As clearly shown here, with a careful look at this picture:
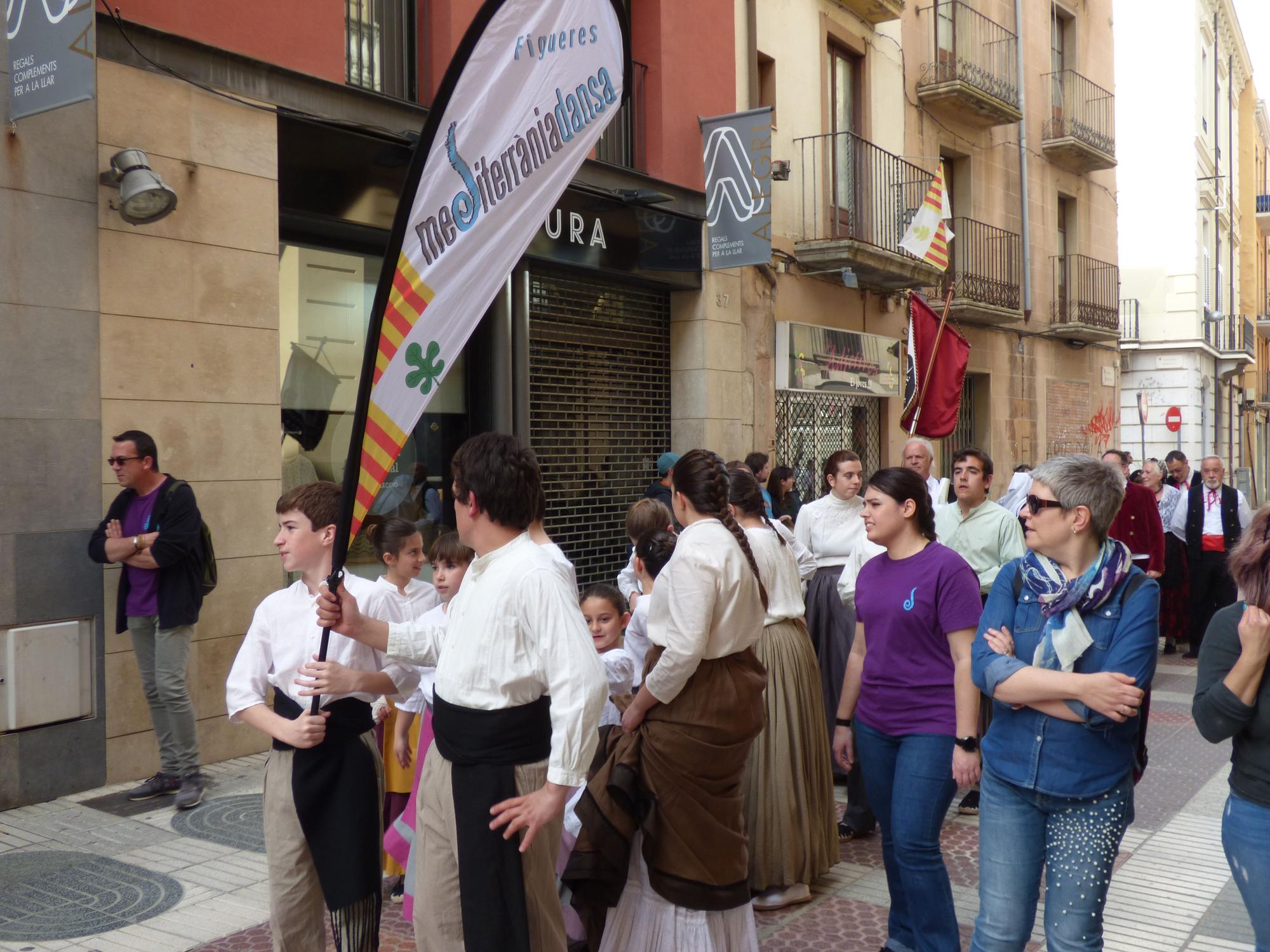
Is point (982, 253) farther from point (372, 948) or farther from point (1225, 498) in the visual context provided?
point (372, 948)

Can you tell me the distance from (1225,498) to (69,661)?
11009 millimetres

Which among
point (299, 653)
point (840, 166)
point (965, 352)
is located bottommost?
point (299, 653)

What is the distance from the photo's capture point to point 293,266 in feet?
27.9

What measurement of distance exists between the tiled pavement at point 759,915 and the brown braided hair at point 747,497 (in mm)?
1706

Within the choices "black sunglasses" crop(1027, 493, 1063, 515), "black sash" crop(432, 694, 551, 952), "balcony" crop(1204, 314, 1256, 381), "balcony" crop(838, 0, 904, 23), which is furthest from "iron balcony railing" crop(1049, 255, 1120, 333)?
"black sash" crop(432, 694, 551, 952)

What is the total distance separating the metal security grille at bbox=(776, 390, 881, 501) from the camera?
14.0 meters

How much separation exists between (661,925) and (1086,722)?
1.67 meters

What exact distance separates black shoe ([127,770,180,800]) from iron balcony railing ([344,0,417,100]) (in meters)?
5.10

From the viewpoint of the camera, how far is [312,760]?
3373mm

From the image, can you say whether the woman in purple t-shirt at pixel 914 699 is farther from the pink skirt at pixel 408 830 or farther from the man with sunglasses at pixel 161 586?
the man with sunglasses at pixel 161 586

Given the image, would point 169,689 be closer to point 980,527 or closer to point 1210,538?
point 980,527

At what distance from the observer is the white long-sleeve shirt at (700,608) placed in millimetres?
3920

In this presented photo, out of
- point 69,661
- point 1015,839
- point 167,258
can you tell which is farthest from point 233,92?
point 1015,839

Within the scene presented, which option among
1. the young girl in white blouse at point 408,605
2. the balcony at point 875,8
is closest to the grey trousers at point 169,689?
the young girl in white blouse at point 408,605
